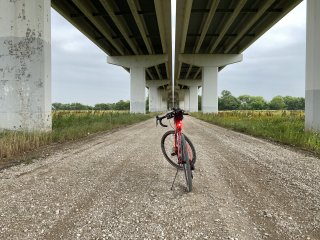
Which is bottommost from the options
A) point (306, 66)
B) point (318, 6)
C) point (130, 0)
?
point (306, 66)

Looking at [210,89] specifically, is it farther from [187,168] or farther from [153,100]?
[187,168]

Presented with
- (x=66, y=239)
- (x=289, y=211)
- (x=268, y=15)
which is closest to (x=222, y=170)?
(x=289, y=211)

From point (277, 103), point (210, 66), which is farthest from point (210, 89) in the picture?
point (277, 103)

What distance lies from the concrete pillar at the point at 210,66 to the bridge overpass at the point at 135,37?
0.43 feet

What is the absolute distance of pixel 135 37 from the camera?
1107 inches

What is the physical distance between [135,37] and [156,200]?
26547mm

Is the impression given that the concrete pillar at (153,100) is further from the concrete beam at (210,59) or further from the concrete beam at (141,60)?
the concrete beam at (210,59)

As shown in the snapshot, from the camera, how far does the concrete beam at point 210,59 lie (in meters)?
35.5

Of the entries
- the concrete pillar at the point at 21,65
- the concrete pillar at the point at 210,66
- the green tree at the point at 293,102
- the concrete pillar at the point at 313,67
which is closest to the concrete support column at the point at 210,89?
the concrete pillar at the point at 210,66

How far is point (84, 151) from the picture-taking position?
7336mm

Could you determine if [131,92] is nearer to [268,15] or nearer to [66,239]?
[268,15]

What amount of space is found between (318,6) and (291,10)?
1081 centimetres

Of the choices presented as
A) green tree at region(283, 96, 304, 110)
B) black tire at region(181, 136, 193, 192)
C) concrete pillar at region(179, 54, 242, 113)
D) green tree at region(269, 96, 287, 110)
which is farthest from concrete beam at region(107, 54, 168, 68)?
green tree at region(269, 96, 287, 110)

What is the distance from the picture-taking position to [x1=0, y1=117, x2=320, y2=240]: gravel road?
276 centimetres
